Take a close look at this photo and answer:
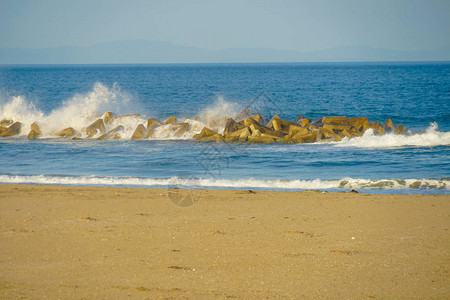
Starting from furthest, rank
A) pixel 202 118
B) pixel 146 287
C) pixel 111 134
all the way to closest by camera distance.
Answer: pixel 202 118
pixel 111 134
pixel 146 287

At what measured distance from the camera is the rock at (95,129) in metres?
21.8

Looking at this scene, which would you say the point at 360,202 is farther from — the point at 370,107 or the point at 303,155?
the point at 370,107

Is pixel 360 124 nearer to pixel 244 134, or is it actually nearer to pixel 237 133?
pixel 244 134

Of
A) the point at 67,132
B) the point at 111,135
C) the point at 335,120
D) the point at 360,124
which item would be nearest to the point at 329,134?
the point at 360,124

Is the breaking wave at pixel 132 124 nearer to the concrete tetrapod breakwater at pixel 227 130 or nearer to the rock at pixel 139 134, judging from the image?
the concrete tetrapod breakwater at pixel 227 130

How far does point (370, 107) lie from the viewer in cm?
3697

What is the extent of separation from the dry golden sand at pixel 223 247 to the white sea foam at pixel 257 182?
1786 millimetres

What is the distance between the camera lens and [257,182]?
12477 mm

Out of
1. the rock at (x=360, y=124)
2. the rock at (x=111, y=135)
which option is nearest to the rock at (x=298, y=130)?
the rock at (x=360, y=124)

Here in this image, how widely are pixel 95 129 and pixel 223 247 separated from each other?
16.5 meters

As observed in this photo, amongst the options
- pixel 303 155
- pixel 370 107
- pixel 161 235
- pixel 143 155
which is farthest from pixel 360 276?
pixel 370 107

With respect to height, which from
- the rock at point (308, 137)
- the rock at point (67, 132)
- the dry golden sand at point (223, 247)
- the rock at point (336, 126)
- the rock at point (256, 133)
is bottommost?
the rock at point (67, 132)

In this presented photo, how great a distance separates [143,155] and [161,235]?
982 cm

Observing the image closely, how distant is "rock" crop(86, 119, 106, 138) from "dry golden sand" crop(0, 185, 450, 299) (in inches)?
466
